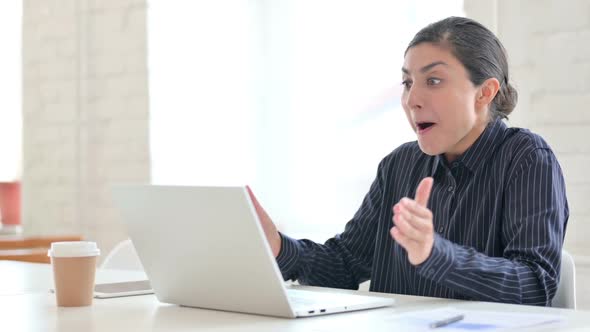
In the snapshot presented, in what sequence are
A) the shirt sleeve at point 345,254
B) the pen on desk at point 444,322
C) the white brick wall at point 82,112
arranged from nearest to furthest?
1. the pen on desk at point 444,322
2. the shirt sleeve at point 345,254
3. the white brick wall at point 82,112

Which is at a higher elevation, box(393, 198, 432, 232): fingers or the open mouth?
the open mouth

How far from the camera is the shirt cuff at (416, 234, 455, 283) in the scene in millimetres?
1446

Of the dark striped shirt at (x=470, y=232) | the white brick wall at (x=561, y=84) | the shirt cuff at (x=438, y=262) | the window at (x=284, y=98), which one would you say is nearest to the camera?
the shirt cuff at (x=438, y=262)

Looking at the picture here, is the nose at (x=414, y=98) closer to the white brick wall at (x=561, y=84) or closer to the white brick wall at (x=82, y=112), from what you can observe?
the white brick wall at (x=561, y=84)

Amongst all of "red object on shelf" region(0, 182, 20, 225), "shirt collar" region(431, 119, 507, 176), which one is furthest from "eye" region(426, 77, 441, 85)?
"red object on shelf" region(0, 182, 20, 225)

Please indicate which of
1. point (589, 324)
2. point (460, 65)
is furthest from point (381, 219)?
point (589, 324)

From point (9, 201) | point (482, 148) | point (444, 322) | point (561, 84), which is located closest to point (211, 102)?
point (9, 201)

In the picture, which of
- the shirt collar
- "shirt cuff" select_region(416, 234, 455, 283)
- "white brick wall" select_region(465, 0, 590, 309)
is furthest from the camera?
"white brick wall" select_region(465, 0, 590, 309)

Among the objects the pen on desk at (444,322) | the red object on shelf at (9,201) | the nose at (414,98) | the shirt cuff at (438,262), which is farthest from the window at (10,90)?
the pen on desk at (444,322)

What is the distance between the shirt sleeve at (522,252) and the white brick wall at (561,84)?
2.43 ft

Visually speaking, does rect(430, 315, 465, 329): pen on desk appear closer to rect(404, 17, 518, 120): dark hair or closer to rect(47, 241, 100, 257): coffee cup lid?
rect(47, 241, 100, 257): coffee cup lid

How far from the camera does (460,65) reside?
1811mm

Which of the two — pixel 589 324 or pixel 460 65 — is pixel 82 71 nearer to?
pixel 460 65

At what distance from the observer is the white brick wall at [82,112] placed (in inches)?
148
